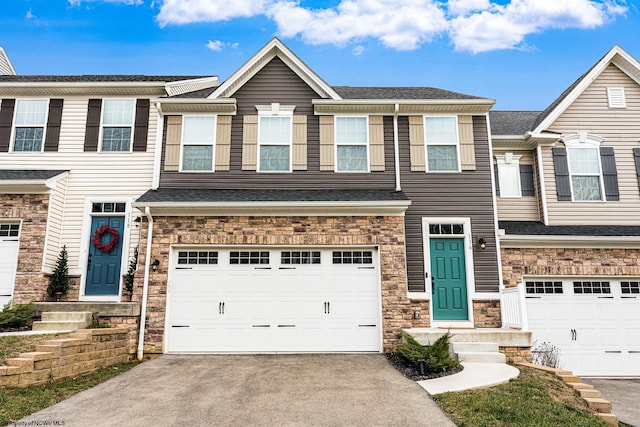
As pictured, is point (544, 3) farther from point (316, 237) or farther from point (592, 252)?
point (316, 237)

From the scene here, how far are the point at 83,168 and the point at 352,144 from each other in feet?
25.0

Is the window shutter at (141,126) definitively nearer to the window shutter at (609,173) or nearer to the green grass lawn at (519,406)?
the green grass lawn at (519,406)

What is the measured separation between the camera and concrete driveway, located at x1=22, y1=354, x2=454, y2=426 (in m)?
5.25

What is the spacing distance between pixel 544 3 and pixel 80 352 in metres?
25.3

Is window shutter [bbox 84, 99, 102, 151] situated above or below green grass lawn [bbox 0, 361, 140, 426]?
above

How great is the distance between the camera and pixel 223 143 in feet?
37.1

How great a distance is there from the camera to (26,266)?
10227 millimetres

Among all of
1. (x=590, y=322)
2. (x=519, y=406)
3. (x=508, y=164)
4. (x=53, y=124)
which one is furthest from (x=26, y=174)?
(x=590, y=322)

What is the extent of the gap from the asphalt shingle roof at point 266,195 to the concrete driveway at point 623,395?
5865 millimetres

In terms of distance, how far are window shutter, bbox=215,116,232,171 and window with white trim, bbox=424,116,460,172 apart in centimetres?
544

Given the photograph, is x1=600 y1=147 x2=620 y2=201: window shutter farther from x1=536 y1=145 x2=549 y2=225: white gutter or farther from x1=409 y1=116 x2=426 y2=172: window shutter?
x1=409 y1=116 x2=426 y2=172: window shutter

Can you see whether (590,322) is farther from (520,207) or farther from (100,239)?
(100,239)

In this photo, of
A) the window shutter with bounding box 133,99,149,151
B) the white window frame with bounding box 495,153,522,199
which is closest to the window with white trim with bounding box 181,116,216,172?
the window shutter with bounding box 133,99,149,151

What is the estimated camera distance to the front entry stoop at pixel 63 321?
840 cm
